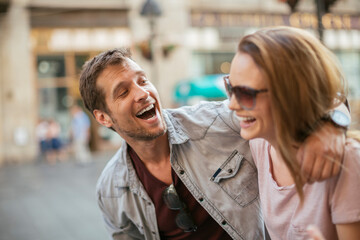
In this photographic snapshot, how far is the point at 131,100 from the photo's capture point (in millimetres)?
2344

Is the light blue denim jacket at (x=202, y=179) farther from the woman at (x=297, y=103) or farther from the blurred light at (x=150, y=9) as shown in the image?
the blurred light at (x=150, y=9)

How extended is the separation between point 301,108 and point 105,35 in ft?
49.9

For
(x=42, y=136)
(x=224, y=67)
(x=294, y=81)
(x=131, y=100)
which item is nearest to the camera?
(x=294, y=81)

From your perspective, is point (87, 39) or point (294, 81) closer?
point (294, 81)

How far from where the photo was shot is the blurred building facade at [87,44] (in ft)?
47.8

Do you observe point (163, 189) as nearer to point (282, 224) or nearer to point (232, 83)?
point (282, 224)

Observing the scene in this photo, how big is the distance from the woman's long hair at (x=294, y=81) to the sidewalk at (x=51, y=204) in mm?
4734

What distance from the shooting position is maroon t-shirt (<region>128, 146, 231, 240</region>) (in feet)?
7.63

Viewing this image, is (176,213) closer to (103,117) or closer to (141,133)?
(141,133)

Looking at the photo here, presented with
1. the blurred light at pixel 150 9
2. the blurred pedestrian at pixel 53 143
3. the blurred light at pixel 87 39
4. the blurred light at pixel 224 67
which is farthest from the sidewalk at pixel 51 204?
the blurred light at pixel 224 67

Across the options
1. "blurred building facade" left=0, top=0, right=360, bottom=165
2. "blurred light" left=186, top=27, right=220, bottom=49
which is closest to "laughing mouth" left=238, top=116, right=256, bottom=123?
"blurred building facade" left=0, top=0, right=360, bottom=165

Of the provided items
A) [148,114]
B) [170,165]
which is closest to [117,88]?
[148,114]

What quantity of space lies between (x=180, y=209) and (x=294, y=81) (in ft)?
3.84

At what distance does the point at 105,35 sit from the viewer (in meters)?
15.8
